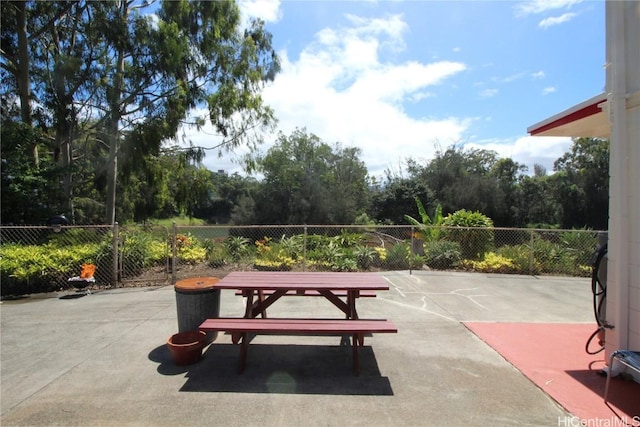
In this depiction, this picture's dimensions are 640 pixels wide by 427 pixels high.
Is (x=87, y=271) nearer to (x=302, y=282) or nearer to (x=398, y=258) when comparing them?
(x=302, y=282)

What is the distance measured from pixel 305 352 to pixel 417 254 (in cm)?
687

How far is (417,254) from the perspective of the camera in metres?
10.6

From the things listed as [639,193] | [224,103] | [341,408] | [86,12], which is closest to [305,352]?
[341,408]

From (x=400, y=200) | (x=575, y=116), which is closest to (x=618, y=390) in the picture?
→ (x=575, y=116)

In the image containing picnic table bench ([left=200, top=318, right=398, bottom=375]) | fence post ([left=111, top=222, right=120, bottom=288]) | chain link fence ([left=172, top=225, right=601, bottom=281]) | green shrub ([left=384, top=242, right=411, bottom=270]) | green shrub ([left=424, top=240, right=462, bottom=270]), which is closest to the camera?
picnic table bench ([left=200, top=318, right=398, bottom=375])

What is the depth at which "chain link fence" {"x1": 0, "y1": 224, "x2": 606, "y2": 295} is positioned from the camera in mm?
7828

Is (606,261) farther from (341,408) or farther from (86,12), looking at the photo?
(86,12)

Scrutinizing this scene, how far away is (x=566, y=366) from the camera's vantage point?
404 centimetres

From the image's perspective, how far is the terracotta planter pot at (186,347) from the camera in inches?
156

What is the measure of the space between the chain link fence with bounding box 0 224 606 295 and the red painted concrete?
13.9 feet

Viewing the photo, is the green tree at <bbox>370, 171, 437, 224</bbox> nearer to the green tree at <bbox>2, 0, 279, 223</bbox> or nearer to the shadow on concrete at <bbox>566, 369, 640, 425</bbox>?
the green tree at <bbox>2, 0, 279, 223</bbox>

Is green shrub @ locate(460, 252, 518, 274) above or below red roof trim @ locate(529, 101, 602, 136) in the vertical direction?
below

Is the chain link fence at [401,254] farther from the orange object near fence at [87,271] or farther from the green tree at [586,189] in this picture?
the green tree at [586,189]

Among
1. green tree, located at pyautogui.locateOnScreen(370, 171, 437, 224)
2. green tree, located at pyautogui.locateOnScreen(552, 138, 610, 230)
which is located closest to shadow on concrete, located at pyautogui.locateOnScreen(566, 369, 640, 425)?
green tree, located at pyautogui.locateOnScreen(370, 171, 437, 224)
